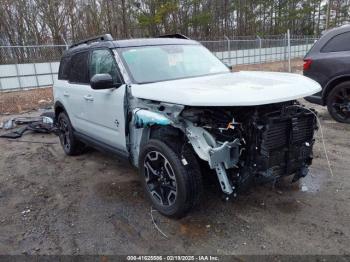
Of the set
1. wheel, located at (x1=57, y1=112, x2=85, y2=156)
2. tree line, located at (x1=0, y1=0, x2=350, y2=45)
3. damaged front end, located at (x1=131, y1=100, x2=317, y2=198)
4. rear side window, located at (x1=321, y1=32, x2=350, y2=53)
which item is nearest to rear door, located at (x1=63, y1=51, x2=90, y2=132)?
wheel, located at (x1=57, y1=112, x2=85, y2=156)

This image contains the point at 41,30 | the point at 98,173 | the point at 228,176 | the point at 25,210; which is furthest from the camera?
the point at 41,30

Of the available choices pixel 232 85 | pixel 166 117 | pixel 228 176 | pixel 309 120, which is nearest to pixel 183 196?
pixel 228 176

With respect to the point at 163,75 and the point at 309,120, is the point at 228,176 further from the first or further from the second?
the point at 163,75

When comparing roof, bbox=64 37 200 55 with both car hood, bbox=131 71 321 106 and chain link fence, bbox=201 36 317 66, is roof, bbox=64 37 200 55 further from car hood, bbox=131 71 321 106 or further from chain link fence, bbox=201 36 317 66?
chain link fence, bbox=201 36 317 66

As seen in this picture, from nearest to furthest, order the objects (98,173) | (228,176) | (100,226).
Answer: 1. (228,176)
2. (100,226)
3. (98,173)

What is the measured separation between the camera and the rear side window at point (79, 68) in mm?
4789

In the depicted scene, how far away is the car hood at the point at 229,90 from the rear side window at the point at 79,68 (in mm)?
1437

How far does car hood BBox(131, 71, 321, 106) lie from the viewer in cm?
280

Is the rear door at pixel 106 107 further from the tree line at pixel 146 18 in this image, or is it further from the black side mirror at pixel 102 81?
the tree line at pixel 146 18

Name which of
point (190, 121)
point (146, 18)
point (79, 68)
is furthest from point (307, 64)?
point (146, 18)

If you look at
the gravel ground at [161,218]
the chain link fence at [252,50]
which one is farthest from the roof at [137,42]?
the chain link fence at [252,50]

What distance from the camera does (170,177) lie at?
333cm

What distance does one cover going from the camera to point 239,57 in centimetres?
2361

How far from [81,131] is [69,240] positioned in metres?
2.18
